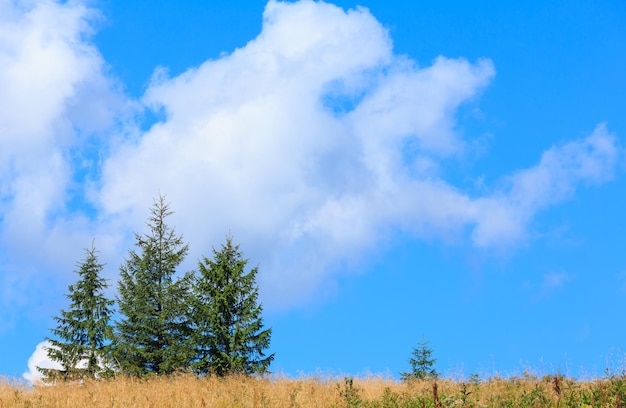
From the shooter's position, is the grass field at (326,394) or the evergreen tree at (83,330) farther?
the evergreen tree at (83,330)

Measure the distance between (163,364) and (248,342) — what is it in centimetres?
382

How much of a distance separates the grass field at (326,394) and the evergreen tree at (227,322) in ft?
22.6

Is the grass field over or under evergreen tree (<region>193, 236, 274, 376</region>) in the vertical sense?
under

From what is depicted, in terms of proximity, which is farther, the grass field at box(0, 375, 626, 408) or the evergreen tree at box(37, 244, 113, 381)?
the evergreen tree at box(37, 244, 113, 381)

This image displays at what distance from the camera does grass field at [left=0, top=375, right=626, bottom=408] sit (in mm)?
11633

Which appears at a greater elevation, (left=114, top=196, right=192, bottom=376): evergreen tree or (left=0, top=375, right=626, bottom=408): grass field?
(left=114, top=196, right=192, bottom=376): evergreen tree

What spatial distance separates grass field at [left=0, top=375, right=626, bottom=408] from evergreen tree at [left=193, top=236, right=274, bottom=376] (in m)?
6.88

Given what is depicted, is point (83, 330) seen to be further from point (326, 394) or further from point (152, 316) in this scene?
point (326, 394)

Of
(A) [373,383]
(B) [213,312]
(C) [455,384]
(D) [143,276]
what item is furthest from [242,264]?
(C) [455,384]

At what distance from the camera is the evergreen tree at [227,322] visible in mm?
25719

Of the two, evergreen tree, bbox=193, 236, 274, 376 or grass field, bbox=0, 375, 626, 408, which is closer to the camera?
grass field, bbox=0, 375, 626, 408

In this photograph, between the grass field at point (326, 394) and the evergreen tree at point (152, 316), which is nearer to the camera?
the grass field at point (326, 394)

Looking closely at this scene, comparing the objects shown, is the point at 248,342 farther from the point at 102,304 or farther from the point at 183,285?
the point at 102,304

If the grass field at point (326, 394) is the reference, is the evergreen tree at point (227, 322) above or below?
above
